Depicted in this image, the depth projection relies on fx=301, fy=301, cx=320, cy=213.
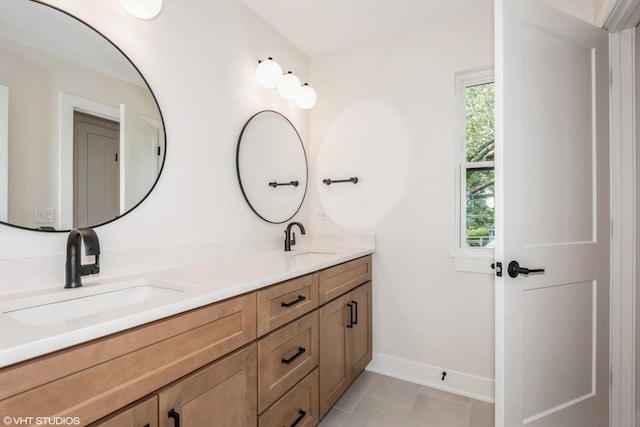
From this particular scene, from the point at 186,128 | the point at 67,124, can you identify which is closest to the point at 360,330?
the point at 186,128

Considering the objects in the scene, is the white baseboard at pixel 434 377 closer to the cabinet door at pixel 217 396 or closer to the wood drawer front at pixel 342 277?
the wood drawer front at pixel 342 277

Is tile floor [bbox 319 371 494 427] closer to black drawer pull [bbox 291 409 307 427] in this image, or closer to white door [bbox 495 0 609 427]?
black drawer pull [bbox 291 409 307 427]

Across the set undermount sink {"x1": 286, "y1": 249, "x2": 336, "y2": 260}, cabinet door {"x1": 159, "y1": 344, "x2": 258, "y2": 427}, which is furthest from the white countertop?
undermount sink {"x1": 286, "y1": 249, "x2": 336, "y2": 260}

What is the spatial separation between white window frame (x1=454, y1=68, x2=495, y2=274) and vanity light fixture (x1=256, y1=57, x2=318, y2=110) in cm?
106

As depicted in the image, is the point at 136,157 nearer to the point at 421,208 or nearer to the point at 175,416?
the point at 175,416

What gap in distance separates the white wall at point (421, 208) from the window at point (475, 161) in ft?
0.32

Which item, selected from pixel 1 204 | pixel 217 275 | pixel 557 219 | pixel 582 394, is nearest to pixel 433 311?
pixel 582 394

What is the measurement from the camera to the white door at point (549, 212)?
1297mm

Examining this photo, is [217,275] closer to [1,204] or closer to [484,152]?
[1,204]

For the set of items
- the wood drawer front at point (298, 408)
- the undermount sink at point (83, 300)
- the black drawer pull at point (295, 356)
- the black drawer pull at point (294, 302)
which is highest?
the undermount sink at point (83, 300)

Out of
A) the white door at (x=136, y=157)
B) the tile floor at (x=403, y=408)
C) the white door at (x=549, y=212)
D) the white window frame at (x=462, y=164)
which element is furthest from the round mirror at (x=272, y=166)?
the white door at (x=549, y=212)

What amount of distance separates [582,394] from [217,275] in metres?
1.82

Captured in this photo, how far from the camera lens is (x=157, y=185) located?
143 centimetres

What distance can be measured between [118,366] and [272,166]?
1.59 m
